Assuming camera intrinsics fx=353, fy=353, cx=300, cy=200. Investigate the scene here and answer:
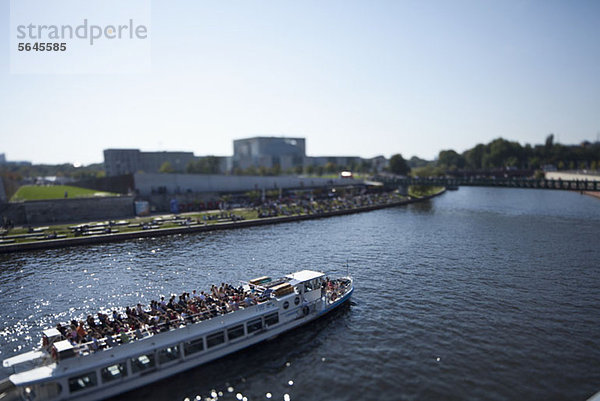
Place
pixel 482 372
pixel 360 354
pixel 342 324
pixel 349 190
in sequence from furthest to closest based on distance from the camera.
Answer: pixel 349 190 → pixel 342 324 → pixel 360 354 → pixel 482 372

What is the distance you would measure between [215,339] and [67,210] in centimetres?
6876

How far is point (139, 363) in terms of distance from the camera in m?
21.9

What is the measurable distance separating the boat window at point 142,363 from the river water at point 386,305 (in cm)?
127

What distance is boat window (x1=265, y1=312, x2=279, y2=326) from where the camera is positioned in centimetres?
2752

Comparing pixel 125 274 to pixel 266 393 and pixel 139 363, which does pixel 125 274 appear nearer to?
pixel 139 363

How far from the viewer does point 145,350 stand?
856 inches

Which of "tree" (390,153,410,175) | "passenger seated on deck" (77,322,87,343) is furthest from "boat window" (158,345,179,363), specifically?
"tree" (390,153,410,175)

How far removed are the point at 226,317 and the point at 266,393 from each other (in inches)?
245

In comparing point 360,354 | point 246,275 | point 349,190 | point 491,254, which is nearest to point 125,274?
point 246,275

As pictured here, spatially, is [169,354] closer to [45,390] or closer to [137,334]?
[137,334]

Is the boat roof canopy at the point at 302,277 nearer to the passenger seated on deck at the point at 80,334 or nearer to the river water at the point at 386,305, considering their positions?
the river water at the point at 386,305

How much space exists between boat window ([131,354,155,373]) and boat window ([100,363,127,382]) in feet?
1.68

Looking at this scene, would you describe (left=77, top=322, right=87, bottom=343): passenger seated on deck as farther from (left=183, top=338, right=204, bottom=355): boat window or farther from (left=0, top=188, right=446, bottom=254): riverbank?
(left=0, top=188, right=446, bottom=254): riverbank

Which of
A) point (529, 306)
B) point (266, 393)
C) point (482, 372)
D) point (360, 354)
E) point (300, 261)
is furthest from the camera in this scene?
point (300, 261)
